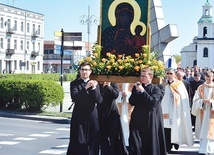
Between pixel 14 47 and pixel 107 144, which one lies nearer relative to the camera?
pixel 107 144

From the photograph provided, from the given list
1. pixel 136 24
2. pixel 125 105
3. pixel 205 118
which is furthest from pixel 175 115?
pixel 136 24

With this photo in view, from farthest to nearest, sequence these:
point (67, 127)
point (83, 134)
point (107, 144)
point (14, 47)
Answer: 1. point (14, 47)
2. point (67, 127)
3. point (107, 144)
4. point (83, 134)

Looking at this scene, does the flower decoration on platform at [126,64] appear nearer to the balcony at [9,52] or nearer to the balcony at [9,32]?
the balcony at [9,52]

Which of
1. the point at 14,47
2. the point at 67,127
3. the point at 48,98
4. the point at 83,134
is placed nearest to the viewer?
the point at 83,134

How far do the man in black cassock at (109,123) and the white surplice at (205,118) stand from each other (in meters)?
2.16

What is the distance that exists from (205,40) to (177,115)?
363ft

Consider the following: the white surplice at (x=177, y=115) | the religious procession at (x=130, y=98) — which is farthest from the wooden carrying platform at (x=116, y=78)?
the white surplice at (x=177, y=115)

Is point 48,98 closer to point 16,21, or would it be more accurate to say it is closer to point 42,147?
point 42,147

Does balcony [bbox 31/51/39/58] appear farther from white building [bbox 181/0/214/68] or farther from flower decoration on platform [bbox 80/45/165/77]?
flower decoration on platform [bbox 80/45/165/77]

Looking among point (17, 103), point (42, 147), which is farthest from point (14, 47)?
point (42, 147)

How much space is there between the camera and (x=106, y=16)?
31.6 feet

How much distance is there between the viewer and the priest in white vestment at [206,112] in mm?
10586

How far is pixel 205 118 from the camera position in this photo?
35.5 ft

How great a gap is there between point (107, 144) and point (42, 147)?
9.58ft
